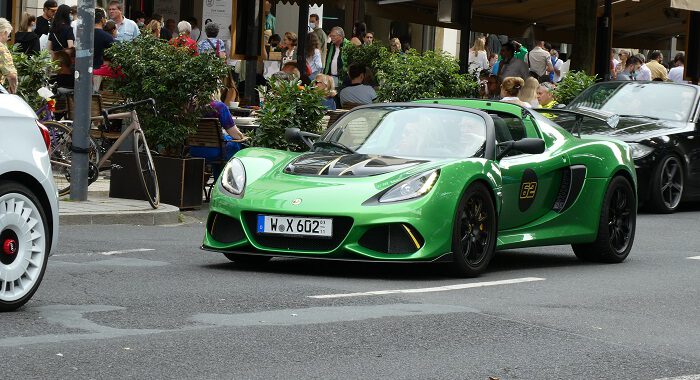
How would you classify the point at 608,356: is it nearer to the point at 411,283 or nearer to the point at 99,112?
the point at 411,283

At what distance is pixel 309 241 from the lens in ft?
34.1

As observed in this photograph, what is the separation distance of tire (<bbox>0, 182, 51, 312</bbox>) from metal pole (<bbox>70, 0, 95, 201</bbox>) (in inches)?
255

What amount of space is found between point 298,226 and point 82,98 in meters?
5.13

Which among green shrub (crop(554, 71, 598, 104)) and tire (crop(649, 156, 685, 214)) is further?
green shrub (crop(554, 71, 598, 104))

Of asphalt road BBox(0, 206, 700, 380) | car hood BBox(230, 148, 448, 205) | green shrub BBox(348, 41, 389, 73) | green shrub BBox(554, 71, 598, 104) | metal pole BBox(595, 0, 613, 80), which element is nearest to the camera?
asphalt road BBox(0, 206, 700, 380)

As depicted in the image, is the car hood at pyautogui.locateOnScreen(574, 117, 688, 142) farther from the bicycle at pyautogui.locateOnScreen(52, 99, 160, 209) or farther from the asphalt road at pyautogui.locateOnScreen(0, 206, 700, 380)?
the asphalt road at pyautogui.locateOnScreen(0, 206, 700, 380)

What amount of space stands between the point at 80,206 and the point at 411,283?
4952 millimetres

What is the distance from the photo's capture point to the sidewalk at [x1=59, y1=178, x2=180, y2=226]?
1367 cm

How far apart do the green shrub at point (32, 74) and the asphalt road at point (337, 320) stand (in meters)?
5.29

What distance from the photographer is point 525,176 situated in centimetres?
1159

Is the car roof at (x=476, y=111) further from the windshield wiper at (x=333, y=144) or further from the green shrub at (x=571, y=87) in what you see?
the green shrub at (x=571, y=87)

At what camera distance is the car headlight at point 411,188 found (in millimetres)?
10352

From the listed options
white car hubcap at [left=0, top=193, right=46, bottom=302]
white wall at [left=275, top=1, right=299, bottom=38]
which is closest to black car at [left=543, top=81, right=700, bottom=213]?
white car hubcap at [left=0, top=193, right=46, bottom=302]

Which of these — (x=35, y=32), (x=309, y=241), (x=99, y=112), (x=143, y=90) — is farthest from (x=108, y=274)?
(x=35, y=32)
